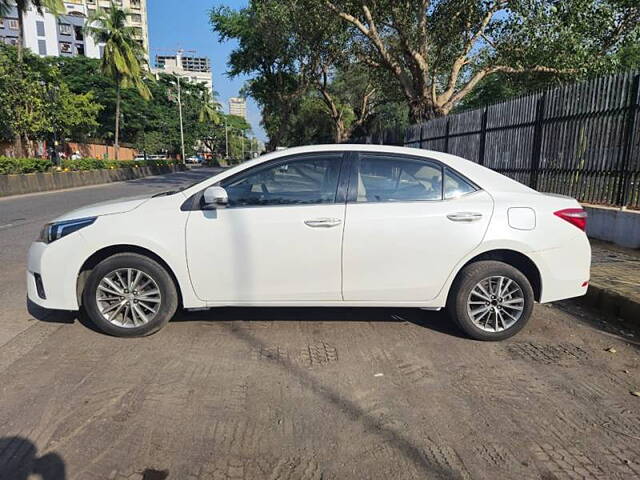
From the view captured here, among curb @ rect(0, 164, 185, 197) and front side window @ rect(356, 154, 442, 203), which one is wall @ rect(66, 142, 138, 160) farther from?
front side window @ rect(356, 154, 442, 203)

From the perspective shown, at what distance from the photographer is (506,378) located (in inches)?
127

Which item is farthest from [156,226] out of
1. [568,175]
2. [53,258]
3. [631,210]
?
[568,175]

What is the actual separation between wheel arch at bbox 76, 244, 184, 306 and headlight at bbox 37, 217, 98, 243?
0.26 meters

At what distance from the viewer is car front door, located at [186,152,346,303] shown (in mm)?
3688

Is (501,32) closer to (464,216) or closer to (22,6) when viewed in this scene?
(464,216)

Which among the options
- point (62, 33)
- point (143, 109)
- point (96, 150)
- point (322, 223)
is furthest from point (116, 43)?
point (62, 33)

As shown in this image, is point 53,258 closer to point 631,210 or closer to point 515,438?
point 515,438

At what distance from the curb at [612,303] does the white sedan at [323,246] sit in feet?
2.88

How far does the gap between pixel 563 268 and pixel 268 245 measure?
2503 millimetres

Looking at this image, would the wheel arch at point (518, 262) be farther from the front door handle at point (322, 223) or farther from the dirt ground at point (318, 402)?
the front door handle at point (322, 223)

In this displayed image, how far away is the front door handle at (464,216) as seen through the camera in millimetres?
3723

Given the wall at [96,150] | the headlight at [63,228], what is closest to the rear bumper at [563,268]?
the headlight at [63,228]

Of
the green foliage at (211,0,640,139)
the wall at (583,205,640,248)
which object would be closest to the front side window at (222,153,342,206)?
the wall at (583,205,640,248)

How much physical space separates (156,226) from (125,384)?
1250 mm
